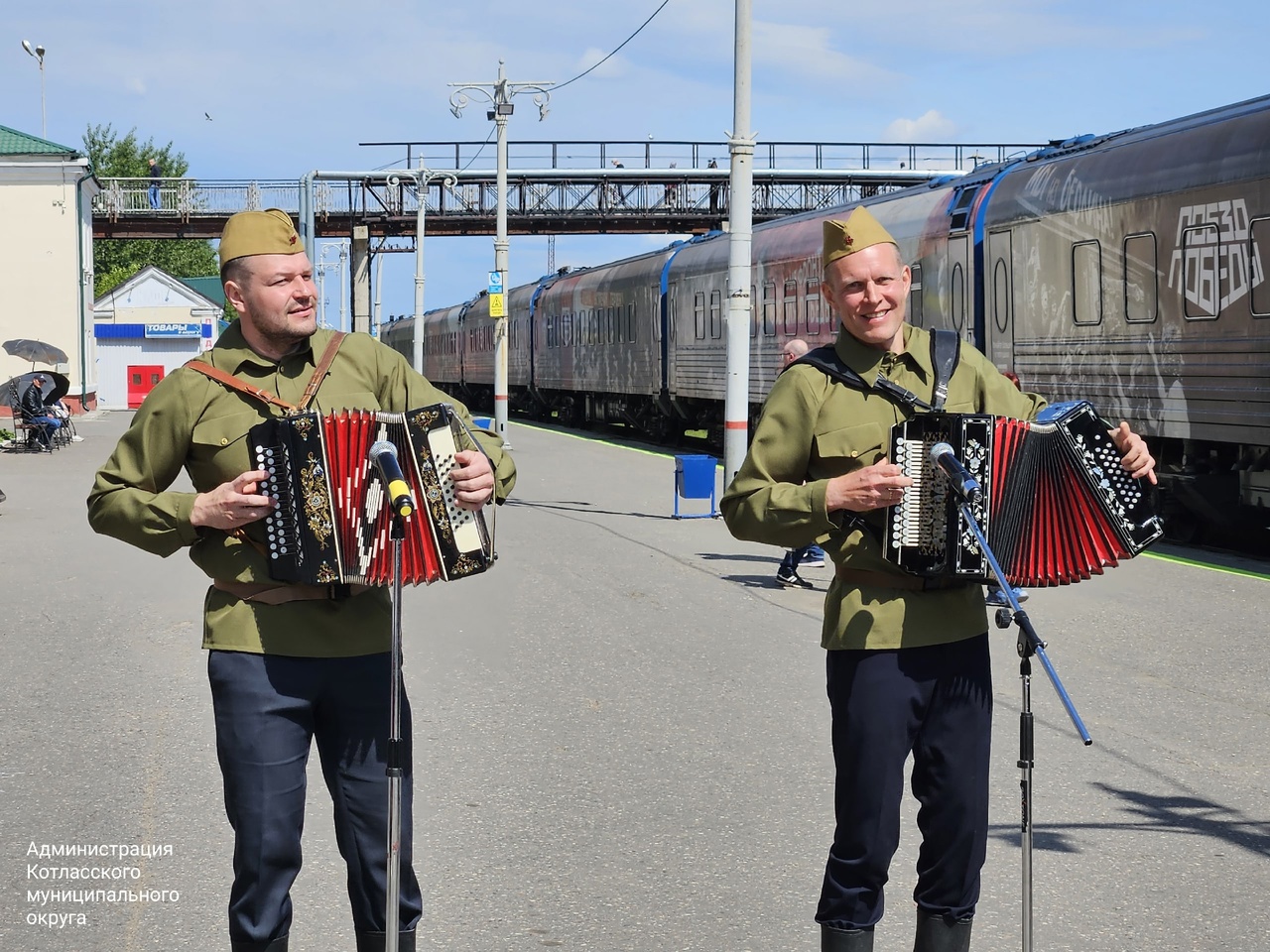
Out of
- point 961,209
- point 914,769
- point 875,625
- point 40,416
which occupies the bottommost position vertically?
point 914,769

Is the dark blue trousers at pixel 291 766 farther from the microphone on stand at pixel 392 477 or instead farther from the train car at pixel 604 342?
the train car at pixel 604 342

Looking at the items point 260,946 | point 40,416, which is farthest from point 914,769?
point 40,416

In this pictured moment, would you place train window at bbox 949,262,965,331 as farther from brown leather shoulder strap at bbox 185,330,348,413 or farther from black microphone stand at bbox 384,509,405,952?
black microphone stand at bbox 384,509,405,952

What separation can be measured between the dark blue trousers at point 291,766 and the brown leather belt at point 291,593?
13 cm

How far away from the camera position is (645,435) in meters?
36.7

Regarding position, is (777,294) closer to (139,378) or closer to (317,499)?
(317,499)

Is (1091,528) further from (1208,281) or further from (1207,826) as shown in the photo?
(1208,281)

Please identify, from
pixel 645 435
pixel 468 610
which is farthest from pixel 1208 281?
pixel 645 435

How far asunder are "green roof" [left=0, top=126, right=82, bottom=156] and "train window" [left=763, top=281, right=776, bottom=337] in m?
27.5

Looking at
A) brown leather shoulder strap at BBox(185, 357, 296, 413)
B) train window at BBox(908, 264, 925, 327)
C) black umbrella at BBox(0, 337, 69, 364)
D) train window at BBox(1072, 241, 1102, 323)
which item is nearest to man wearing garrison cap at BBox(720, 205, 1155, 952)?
brown leather shoulder strap at BBox(185, 357, 296, 413)

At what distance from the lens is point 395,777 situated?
3.71 m

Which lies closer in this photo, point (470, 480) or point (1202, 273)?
point (470, 480)

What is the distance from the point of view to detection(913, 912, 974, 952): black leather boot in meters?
3.94

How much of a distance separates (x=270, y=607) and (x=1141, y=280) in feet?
42.0
